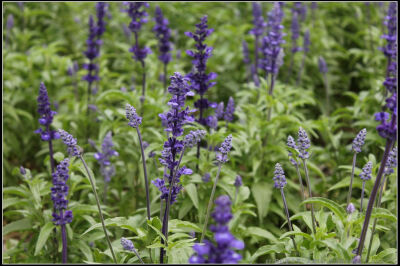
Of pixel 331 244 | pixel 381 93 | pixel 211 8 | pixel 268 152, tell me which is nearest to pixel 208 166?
pixel 268 152

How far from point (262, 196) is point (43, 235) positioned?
259 centimetres

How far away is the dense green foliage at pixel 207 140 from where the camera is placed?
12.5 feet

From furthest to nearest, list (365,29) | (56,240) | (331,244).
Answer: (365,29), (56,240), (331,244)

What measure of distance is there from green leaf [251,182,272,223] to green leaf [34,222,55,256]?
2355 mm

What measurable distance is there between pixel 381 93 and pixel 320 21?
12.3 feet

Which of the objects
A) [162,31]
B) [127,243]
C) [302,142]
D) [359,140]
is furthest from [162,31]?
[127,243]

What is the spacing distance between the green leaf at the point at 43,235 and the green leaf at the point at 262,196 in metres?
2.36

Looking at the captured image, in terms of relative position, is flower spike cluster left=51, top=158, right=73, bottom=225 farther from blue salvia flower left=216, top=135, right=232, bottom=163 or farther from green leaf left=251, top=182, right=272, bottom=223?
green leaf left=251, top=182, right=272, bottom=223

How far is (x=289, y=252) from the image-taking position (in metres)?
3.33

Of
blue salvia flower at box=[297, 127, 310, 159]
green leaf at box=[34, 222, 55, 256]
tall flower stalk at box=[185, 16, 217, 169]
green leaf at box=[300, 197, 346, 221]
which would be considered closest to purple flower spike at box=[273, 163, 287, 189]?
blue salvia flower at box=[297, 127, 310, 159]

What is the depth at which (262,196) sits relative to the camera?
5336 millimetres

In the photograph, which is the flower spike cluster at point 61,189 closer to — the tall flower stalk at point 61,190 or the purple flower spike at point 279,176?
the tall flower stalk at point 61,190

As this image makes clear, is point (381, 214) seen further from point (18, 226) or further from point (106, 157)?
point (18, 226)

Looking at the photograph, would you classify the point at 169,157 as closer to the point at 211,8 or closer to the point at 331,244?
the point at 331,244
